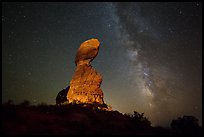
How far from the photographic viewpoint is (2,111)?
14.1m

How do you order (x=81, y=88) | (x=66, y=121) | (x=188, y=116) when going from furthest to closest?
(x=81, y=88), (x=188, y=116), (x=66, y=121)

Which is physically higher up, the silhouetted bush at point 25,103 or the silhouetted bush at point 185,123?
the silhouetted bush at point 25,103

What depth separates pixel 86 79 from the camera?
31.1 meters

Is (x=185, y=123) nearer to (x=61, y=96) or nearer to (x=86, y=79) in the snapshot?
(x=86, y=79)

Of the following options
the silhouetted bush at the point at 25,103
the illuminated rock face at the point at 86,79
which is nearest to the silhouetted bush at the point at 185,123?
the illuminated rock face at the point at 86,79

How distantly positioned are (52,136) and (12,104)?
266 inches

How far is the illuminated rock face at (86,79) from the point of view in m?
30.0

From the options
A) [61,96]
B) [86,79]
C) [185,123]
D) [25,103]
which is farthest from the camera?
[61,96]

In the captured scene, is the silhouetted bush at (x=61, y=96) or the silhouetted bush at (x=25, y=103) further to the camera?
the silhouetted bush at (x=61, y=96)

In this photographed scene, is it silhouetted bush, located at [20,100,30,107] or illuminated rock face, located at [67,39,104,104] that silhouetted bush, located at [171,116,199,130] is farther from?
silhouetted bush, located at [20,100,30,107]

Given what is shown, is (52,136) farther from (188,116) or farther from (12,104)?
(188,116)

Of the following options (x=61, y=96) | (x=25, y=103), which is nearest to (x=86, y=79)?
(x=61, y=96)

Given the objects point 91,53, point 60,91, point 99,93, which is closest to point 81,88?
point 99,93

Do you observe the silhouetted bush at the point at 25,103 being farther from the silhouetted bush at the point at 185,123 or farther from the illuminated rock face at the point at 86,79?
the silhouetted bush at the point at 185,123
